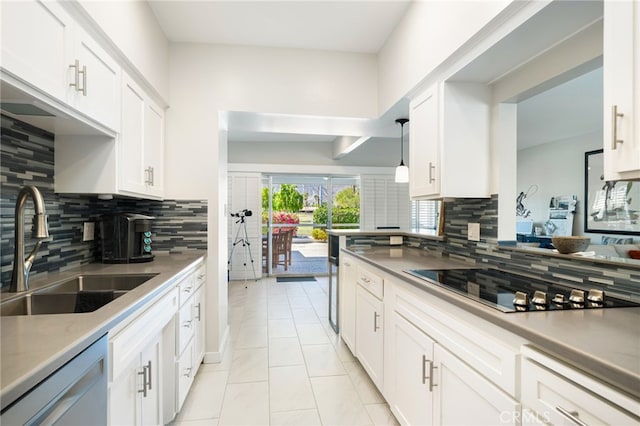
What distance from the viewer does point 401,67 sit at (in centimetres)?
244

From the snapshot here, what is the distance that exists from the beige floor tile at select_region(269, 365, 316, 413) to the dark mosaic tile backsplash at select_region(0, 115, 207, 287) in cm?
122

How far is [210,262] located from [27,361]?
201 cm

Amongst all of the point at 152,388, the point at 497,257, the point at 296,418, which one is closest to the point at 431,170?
the point at 497,257

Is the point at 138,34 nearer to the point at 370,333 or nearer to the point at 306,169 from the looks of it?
the point at 370,333

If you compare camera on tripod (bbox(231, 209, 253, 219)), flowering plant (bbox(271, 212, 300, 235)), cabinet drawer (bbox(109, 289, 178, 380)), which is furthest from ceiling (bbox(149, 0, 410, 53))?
flowering plant (bbox(271, 212, 300, 235))

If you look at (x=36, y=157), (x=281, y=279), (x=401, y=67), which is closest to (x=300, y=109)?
(x=401, y=67)

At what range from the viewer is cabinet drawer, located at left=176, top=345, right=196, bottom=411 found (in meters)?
1.92

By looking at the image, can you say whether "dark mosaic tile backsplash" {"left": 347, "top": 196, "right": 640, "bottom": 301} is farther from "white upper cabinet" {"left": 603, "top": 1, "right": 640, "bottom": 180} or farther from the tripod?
the tripod

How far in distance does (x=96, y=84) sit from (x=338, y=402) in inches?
92.3

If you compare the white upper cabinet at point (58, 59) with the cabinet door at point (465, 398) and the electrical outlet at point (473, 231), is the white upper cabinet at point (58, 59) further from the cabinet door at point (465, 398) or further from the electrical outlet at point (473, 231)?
the electrical outlet at point (473, 231)

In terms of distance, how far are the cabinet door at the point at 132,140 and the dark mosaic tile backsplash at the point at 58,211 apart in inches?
14.1

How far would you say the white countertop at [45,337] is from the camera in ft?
2.28

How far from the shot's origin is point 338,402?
2.16 meters

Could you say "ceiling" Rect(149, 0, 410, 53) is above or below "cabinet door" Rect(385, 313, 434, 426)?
above
